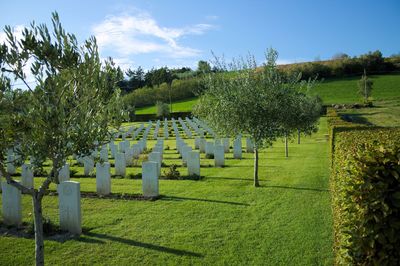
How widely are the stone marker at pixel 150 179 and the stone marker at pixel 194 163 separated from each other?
12.1 feet

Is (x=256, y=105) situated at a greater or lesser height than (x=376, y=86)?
lesser

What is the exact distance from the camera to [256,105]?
1334cm

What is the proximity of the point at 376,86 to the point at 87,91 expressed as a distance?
8089 cm

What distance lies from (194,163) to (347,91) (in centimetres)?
6925

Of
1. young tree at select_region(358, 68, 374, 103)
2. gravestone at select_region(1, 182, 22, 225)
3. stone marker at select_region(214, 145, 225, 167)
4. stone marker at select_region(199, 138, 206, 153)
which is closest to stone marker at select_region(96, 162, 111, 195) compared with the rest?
gravestone at select_region(1, 182, 22, 225)

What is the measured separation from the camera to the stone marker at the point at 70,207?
29.1 ft

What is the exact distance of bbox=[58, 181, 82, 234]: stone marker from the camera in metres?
8.87

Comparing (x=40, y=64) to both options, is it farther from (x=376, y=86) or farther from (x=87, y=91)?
(x=376, y=86)

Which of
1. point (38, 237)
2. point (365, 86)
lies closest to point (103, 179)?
point (38, 237)

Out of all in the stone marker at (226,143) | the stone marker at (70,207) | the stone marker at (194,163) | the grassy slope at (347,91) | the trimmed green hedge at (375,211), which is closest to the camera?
the trimmed green hedge at (375,211)

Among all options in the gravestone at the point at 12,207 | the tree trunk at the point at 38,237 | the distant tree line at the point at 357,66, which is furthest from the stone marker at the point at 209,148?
the distant tree line at the point at 357,66

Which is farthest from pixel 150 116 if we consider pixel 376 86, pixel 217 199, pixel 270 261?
pixel 270 261

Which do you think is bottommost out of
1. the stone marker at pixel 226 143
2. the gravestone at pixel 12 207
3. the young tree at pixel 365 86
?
the gravestone at pixel 12 207

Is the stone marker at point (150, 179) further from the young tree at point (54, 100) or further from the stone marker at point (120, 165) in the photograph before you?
the young tree at point (54, 100)
